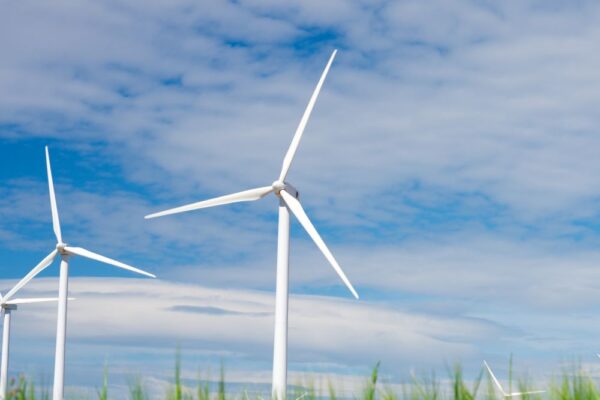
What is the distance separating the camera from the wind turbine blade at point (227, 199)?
3341 cm

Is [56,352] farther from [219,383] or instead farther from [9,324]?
[219,383]

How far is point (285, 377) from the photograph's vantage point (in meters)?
29.2

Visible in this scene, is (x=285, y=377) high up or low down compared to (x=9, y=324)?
down

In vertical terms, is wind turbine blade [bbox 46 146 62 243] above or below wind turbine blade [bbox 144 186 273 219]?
above

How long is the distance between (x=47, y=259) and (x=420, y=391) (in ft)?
118

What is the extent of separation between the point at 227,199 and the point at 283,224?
355cm

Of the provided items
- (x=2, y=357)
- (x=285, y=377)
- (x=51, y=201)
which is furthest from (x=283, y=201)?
(x=2, y=357)

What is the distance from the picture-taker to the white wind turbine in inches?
1152

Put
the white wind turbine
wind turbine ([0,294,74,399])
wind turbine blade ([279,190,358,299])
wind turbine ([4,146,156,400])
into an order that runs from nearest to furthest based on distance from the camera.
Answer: the white wind turbine < wind turbine blade ([279,190,358,299]) < wind turbine ([4,146,156,400]) < wind turbine ([0,294,74,399])

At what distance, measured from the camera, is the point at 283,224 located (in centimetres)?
3147

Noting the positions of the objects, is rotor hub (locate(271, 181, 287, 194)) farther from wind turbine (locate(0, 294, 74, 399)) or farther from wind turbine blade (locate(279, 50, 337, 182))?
wind turbine (locate(0, 294, 74, 399))

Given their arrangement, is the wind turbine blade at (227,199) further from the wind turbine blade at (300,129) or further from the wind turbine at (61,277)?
the wind turbine at (61,277)

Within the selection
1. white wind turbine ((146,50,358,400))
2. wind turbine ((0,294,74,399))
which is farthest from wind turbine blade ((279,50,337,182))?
wind turbine ((0,294,74,399))

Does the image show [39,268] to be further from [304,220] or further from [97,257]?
[304,220]
